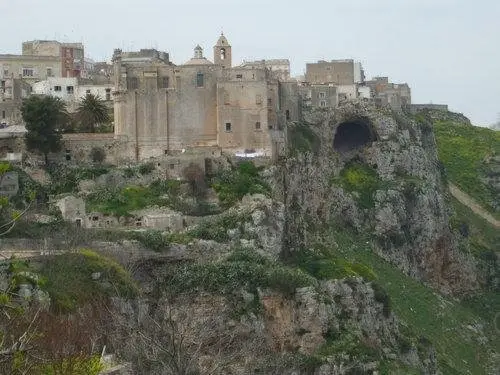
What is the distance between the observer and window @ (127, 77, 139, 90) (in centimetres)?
6800

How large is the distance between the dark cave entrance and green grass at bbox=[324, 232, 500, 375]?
8.96 meters

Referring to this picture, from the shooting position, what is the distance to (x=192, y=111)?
67.4 m

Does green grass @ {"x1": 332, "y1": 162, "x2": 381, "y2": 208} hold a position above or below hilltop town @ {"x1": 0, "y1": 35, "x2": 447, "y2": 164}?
below

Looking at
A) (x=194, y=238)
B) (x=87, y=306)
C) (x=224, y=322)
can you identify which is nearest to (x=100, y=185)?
(x=194, y=238)

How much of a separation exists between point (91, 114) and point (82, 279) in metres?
23.1

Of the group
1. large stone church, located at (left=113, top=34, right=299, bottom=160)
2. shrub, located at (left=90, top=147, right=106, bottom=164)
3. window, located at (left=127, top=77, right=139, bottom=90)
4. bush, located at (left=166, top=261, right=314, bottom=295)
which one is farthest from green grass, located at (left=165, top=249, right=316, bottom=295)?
window, located at (left=127, top=77, right=139, bottom=90)

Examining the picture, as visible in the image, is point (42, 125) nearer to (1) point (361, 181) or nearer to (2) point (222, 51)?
(2) point (222, 51)

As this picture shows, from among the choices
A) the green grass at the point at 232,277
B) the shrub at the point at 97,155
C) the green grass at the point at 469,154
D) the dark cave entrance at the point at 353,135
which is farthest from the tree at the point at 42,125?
the green grass at the point at 469,154

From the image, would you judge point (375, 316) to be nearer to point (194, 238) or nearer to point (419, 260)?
point (194, 238)

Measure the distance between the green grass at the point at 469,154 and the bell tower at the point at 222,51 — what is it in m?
33.1

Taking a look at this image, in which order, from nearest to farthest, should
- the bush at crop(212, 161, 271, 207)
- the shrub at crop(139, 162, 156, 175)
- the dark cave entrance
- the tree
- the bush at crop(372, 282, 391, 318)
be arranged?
1. the bush at crop(212, 161, 271, 207)
2. the bush at crop(372, 282, 391, 318)
3. the shrub at crop(139, 162, 156, 175)
4. the tree
5. the dark cave entrance

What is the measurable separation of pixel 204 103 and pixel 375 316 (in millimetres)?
15366

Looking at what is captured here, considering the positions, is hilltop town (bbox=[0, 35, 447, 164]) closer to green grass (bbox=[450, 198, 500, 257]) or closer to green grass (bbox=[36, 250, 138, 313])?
green grass (bbox=[36, 250, 138, 313])

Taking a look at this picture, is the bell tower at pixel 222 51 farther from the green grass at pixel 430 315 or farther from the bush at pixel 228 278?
the bush at pixel 228 278
